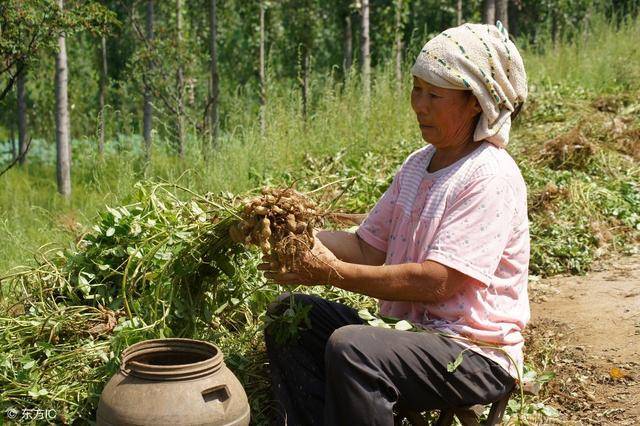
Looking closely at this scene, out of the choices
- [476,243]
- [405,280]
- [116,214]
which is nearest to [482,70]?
[476,243]

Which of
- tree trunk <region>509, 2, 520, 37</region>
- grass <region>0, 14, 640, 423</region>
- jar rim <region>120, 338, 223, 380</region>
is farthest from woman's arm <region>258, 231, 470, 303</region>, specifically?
tree trunk <region>509, 2, 520, 37</region>

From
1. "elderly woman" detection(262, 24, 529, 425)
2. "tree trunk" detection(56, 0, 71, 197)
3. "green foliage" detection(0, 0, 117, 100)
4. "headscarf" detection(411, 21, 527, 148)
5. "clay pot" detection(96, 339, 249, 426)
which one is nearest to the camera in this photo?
"clay pot" detection(96, 339, 249, 426)

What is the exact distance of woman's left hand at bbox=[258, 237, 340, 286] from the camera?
270 cm

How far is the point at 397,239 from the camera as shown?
2975 millimetres

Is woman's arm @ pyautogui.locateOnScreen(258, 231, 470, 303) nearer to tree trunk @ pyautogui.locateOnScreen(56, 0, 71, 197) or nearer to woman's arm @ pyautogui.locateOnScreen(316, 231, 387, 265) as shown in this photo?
woman's arm @ pyautogui.locateOnScreen(316, 231, 387, 265)

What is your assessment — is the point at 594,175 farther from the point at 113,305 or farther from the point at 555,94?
the point at 113,305

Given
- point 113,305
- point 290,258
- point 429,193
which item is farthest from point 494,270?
point 113,305

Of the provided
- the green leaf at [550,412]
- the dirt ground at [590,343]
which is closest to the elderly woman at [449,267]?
the green leaf at [550,412]

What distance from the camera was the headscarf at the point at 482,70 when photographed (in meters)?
2.76

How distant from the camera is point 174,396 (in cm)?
255

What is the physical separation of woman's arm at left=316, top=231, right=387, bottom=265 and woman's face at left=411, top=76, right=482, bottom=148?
0.53m

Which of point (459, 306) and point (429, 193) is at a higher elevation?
point (429, 193)

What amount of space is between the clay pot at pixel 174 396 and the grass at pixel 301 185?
0.59 metres

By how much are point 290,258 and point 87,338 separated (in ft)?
4.15
